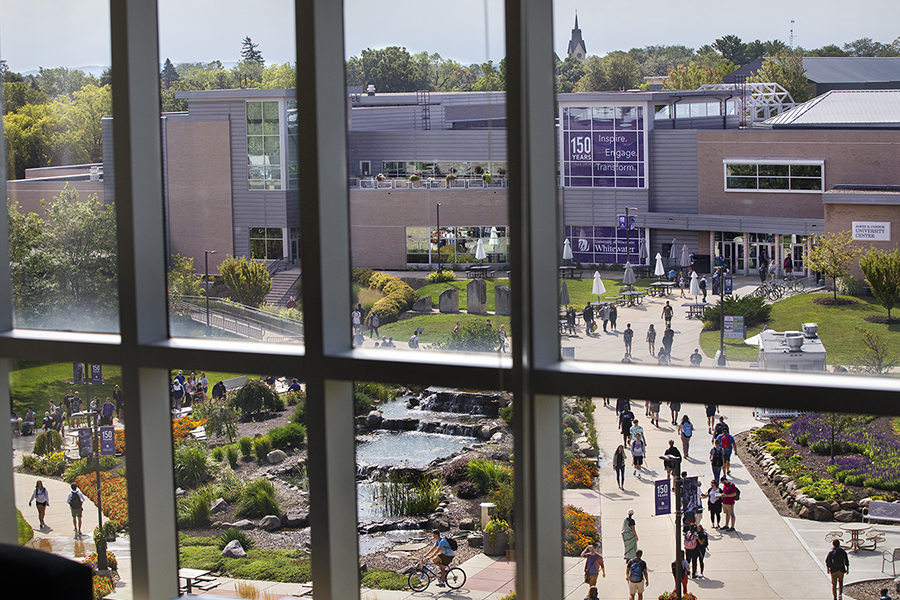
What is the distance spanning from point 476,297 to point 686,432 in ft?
2.85

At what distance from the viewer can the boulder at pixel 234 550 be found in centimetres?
327

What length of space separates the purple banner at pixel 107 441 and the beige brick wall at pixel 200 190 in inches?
32.0

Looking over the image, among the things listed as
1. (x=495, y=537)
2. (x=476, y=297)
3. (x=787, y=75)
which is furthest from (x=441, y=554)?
(x=787, y=75)

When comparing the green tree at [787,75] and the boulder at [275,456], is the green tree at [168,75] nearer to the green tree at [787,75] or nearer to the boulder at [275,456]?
the boulder at [275,456]

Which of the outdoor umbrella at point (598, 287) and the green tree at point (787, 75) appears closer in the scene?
the green tree at point (787, 75)

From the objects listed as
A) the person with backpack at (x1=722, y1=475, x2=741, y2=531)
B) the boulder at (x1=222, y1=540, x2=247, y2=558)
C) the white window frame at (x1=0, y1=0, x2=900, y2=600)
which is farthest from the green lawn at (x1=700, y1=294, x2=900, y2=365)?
the boulder at (x1=222, y1=540, x2=247, y2=558)

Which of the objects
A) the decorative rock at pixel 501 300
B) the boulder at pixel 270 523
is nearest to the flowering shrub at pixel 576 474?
the decorative rock at pixel 501 300

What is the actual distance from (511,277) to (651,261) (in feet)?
1.90

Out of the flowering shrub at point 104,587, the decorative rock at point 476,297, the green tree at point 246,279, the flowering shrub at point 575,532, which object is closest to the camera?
the flowering shrub at point 575,532

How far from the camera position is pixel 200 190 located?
3377mm

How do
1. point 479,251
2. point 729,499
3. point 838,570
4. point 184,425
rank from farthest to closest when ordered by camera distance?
point 184,425, point 479,251, point 729,499, point 838,570

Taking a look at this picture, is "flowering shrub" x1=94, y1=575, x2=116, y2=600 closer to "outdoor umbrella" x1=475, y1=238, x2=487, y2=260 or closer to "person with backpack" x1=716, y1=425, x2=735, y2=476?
"outdoor umbrella" x1=475, y1=238, x2=487, y2=260

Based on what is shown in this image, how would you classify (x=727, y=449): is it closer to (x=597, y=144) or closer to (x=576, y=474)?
(x=576, y=474)

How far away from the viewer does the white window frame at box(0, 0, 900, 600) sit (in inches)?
100
